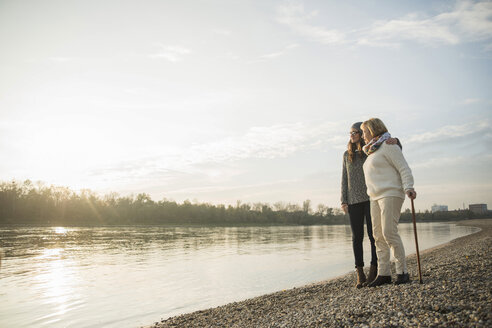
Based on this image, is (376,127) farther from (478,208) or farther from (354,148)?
(478,208)

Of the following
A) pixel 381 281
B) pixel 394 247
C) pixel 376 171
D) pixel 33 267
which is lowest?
pixel 33 267

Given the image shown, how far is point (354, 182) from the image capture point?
210 inches

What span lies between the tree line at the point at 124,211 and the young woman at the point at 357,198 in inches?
3256

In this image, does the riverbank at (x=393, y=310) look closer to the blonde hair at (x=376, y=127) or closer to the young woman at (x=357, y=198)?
the young woman at (x=357, y=198)

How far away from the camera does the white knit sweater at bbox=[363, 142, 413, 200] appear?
442 centimetres

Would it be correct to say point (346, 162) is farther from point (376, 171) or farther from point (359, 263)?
point (359, 263)

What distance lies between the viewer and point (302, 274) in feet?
37.9

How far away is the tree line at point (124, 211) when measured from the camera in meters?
72.9

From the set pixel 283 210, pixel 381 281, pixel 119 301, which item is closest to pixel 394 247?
pixel 381 281

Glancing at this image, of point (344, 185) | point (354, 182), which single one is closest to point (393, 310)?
point (354, 182)

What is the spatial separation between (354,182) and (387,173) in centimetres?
79

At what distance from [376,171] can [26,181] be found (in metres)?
96.0

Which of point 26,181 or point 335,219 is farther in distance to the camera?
point 335,219

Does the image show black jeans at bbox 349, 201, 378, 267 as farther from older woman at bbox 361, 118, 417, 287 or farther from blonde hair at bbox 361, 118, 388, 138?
blonde hair at bbox 361, 118, 388, 138
